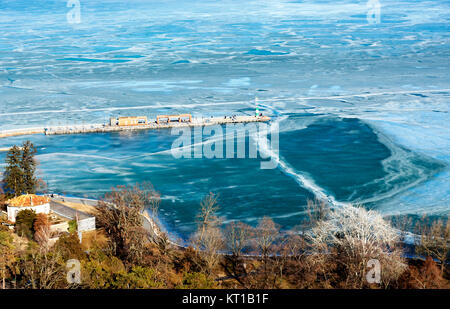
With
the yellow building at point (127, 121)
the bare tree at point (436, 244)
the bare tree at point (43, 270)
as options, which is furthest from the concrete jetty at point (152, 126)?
the bare tree at point (436, 244)

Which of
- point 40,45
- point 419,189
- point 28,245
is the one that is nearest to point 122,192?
point 28,245

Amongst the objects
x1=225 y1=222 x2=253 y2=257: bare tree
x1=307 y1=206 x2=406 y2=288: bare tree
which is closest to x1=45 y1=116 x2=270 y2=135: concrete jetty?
x1=225 y1=222 x2=253 y2=257: bare tree

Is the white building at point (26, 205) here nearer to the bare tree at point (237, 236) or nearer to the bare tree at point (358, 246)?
the bare tree at point (237, 236)

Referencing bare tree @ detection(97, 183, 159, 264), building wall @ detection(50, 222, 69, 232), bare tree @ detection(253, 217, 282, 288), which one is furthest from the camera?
building wall @ detection(50, 222, 69, 232)

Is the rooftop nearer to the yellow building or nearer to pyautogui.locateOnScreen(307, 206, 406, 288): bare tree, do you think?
pyautogui.locateOnScreen(307, 206, 406, 288): bare tree

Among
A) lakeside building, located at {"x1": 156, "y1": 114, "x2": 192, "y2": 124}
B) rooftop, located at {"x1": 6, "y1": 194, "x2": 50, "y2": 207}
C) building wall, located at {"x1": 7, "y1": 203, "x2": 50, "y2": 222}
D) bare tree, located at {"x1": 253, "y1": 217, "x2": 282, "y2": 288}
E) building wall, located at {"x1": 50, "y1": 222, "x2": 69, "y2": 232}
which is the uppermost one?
lakeside building, located at {"x1": 156, "y1": 114, "x2": 192, "y2": 124}
